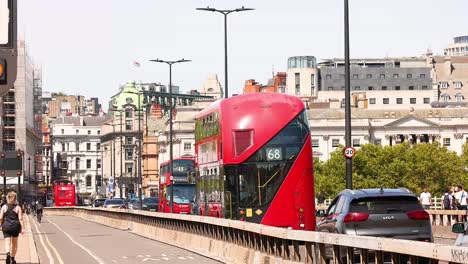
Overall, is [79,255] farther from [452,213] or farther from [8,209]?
[452,213]

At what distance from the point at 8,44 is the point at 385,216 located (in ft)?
40.7

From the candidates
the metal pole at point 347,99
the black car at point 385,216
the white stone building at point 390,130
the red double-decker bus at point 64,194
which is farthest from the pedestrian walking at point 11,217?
the white stone building at point 390,130

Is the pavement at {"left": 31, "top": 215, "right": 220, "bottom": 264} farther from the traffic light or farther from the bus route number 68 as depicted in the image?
the traffic light

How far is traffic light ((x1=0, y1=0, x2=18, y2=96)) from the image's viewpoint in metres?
12.8

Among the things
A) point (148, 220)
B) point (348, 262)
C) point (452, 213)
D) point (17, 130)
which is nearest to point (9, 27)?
point (348, 262)

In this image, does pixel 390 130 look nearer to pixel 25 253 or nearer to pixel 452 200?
pixel 452 200

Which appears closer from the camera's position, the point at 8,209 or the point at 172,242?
the point at 8,209

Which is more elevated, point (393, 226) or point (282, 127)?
point (282, 127)

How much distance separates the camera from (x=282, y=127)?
120 feet

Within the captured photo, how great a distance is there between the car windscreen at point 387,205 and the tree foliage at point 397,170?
4391 inches

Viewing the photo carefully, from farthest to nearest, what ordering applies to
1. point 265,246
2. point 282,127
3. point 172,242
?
point 172,242, point 282,127, point 265,246

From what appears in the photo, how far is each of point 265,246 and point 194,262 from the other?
551 centimetres

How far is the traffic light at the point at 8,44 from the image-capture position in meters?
12.8

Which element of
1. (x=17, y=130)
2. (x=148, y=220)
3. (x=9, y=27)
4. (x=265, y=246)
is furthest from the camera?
(x=17, y=130)
